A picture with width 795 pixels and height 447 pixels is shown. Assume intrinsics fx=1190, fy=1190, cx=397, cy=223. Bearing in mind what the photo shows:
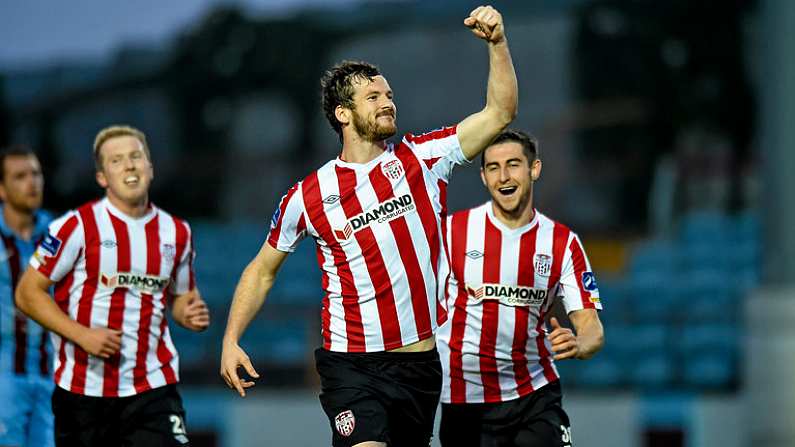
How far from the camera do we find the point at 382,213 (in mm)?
4113

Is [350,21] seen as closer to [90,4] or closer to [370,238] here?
[90,4]

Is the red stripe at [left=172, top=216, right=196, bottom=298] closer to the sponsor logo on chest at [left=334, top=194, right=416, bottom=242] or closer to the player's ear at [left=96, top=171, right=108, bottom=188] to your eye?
the player's ear at [left=96, top=171, right=108, bottom=188]

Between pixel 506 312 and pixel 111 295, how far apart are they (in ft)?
5.09

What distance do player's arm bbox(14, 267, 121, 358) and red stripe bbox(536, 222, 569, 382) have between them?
1.63 metres

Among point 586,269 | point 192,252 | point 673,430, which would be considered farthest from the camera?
point 673,430

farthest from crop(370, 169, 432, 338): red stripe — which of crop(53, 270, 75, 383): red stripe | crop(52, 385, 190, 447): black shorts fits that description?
crop(53, 270, 75, 383): red stripe

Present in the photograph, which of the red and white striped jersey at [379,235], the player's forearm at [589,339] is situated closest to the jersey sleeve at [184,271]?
the red and white striped jersey at [379,235]

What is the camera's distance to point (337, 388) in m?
4.10

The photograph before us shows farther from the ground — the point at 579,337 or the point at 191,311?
the point at 191,311

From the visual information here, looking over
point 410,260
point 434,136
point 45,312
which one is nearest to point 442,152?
point 434,136

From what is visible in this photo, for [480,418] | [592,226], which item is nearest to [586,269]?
[480,418]

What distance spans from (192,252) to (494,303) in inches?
50.7

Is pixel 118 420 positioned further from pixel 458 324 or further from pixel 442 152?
pixel 442 152

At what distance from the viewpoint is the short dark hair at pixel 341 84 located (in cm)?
416
